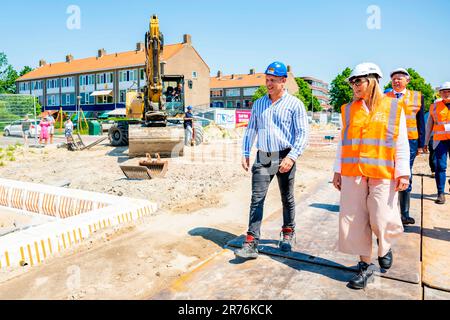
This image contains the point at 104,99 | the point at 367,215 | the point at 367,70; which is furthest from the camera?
the point at 104,99

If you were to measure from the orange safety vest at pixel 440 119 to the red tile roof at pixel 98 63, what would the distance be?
46706 millimetres

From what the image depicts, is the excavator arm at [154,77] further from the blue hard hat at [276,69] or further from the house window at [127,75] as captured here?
the house window at [127,75]

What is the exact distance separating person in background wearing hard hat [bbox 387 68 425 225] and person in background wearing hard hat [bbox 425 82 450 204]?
3.63ft

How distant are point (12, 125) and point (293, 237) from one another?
773 inches

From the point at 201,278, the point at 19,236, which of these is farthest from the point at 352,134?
the point at 19,236

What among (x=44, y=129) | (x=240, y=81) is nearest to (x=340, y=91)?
(x=240, y=81)

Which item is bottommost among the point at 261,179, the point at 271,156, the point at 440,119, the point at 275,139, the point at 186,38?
the point at 261,179

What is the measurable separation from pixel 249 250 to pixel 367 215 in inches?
48.7

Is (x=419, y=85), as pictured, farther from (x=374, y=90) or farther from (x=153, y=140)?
(x=374, y=90)

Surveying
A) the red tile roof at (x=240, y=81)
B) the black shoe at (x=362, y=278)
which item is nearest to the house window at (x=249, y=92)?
the red tile roof at (x=240, y=81)

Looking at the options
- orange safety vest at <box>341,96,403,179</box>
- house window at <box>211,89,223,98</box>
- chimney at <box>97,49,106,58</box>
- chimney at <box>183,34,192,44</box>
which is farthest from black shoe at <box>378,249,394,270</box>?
house window at <box>211,89,223,98</box>

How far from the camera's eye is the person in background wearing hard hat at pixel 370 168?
10.1 feet

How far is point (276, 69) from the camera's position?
12.6ft

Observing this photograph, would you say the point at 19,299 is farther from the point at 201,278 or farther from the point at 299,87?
the point at 299,87
